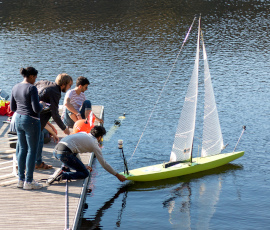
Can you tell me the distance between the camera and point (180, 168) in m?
13.9

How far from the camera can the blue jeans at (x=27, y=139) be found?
30.9 feet

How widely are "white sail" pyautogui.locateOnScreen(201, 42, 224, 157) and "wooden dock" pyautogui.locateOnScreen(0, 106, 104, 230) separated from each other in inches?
193

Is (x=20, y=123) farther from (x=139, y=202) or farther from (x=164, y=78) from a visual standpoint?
(x=164, y=78)

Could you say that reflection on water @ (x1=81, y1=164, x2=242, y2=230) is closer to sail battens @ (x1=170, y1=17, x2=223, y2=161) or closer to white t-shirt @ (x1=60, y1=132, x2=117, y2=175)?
sail battens @ (x1=170, y1=17, x2=223, y2=161)

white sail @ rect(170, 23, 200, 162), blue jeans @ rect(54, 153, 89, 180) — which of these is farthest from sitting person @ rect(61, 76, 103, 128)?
blue jeans @ rect(54, 153, 89, 180)

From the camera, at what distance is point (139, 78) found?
88.6 feet

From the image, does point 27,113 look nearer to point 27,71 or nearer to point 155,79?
point 27,71

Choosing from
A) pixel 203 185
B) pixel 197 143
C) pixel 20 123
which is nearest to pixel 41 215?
pixel 20 123

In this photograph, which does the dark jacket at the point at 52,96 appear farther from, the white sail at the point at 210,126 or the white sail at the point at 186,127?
the white sail at the point at 210,126

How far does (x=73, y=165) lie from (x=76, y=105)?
3151 millimetres

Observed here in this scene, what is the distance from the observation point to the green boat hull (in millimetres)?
13422

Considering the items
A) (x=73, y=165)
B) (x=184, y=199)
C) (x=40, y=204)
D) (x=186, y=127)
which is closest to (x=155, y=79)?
(x=186, y=127)

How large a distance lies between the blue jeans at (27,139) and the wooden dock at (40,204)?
618 mm

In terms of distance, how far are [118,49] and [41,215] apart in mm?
26006
